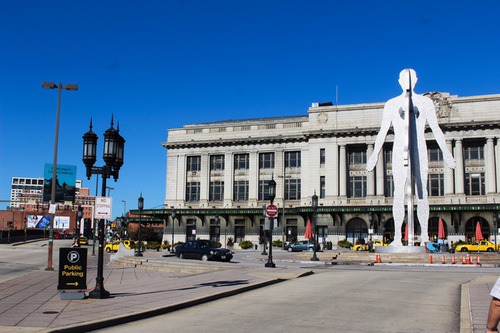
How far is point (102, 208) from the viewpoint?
16.5 metres

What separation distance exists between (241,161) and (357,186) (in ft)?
57.6

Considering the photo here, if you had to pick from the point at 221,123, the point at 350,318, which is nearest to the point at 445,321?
the point at 350,318

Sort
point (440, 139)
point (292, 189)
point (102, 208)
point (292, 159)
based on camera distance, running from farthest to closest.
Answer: point (292, 159)
point (292, 189)
point (440, 139)
point (102, 208)

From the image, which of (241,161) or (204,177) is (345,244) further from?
(204,177)

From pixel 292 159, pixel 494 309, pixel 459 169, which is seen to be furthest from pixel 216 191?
pixel 494 309

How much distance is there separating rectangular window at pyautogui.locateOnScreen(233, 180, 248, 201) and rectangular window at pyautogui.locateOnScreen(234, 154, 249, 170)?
6.74 ft

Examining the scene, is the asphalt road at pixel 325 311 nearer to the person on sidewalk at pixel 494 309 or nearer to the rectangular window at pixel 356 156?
the person on sidewalk at pixel 494 309

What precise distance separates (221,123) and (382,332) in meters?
80.6

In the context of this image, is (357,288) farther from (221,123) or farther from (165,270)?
(221,123)

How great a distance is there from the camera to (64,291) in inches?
603

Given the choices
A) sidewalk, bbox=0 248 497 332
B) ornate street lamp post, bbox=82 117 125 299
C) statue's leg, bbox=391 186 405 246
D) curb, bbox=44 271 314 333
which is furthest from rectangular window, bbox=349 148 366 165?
ornate street lamp post, bbox=82 117 125 299

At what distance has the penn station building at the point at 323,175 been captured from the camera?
232 ft

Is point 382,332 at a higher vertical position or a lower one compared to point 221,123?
lower

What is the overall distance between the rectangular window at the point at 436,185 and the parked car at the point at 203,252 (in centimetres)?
4270
